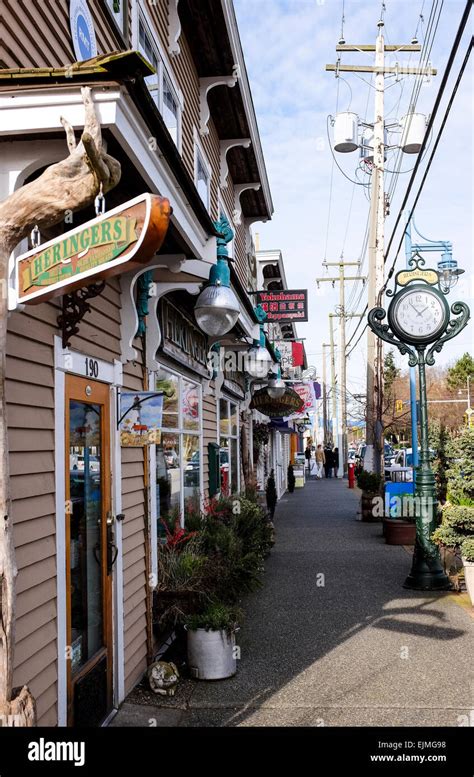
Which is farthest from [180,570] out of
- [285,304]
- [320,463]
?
[320,463]

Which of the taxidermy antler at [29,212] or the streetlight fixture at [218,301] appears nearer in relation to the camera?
the taxidermy antler at [29,212]

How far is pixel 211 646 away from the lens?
21.1 ft

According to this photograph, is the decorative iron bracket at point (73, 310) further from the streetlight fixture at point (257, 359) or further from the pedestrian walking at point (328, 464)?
the pedestrian walking at point (328, 464)

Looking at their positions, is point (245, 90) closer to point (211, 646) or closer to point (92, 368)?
point (92, 368)

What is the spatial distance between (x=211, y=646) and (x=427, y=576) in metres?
4.48

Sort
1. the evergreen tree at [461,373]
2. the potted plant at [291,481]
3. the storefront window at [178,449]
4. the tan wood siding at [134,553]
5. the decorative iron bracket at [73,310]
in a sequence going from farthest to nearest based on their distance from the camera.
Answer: the evergreen tree at [461,373] < the potted plant at [291,481] < the storefront window at [178,449] < the tan wood siding at [134,553] < the decorative iron bracket at [73,310]

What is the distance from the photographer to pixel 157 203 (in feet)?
8.95

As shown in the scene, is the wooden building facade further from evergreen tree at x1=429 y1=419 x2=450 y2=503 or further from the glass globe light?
evergreen tree at x1=429 y1=419 x2=450 y2=503

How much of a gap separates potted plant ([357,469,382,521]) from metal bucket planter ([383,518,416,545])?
363 centimetres

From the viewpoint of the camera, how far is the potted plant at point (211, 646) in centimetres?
643

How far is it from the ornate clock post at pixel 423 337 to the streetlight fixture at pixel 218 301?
373cm

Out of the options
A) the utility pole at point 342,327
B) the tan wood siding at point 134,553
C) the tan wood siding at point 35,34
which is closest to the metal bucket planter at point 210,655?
the tan wood siding at point 134,553

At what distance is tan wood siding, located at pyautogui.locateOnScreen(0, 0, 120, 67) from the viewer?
13.3 feet
